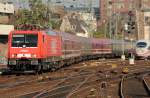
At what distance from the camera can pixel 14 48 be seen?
32.7m

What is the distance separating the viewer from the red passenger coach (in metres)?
32.2

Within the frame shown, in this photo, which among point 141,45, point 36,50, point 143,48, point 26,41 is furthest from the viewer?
point 141,45

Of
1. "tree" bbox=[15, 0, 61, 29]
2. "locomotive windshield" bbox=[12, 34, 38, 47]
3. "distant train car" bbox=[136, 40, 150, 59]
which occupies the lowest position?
"distant train car" bbox=[136, 40, 150, 59]

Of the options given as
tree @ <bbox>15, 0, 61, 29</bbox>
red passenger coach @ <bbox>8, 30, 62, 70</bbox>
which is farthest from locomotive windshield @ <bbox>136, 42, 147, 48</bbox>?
red passenger coach @ <bbox>8, 30, 62, 70</bbox>

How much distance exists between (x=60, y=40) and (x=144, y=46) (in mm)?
26426

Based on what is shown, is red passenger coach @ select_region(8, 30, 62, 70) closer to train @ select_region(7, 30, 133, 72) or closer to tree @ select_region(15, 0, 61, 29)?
train @ select_region(7, 30, 133, 72)

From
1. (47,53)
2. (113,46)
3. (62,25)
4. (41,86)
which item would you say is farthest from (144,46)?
(62,25)

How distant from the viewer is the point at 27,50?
32625mm

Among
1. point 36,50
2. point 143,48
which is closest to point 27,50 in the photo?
point 36,50

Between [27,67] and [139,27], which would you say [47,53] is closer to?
[27,67]

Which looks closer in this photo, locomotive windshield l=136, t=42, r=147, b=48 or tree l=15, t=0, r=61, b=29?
locomotive windshield l=136, t=42, r=147, b=48

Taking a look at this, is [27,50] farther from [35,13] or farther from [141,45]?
[35,13]

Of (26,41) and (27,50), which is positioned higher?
(26,41)

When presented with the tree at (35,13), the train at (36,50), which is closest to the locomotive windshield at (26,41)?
the train at (36,50)
